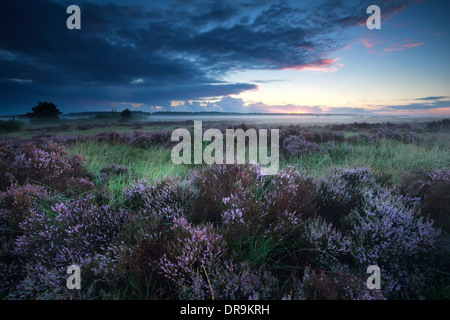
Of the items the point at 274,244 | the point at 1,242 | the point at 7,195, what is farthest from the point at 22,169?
the point at 274,244

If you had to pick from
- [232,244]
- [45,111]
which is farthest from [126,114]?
[232,244]

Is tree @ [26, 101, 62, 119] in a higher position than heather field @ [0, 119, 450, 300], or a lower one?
higher

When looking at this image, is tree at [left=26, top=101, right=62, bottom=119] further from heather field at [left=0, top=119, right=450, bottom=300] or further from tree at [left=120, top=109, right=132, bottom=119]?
heather field at [left=0, top=119, right=450, bottom=300]

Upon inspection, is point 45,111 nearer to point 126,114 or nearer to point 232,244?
point 126,114

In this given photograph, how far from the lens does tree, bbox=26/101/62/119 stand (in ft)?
79.0

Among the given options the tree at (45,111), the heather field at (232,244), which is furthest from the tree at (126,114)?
the heather field at (232,244)

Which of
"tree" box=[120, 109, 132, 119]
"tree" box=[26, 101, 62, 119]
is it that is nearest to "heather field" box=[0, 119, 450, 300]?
"tree" box=[26, 101, 62, 119]

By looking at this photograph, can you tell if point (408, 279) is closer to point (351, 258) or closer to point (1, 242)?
point (351, 258)

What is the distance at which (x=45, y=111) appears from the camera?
80.5ft

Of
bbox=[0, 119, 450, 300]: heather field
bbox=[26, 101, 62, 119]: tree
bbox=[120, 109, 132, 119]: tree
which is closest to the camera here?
bbox=[0, 119, 450, 300]: heather field
